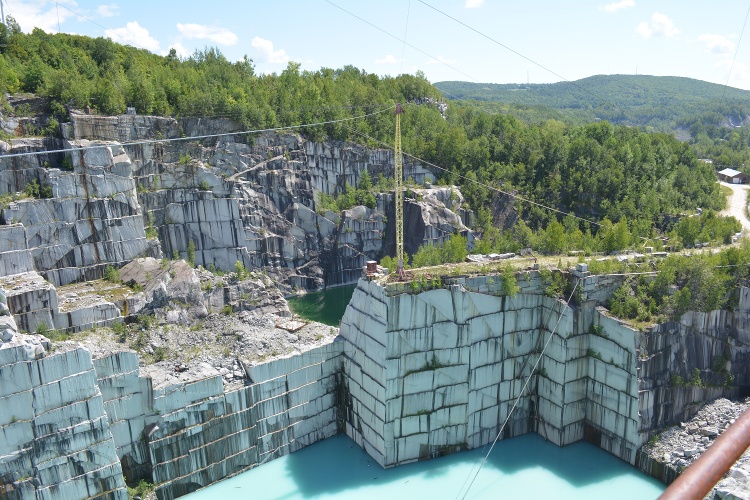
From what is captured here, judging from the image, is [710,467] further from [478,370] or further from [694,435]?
[694,435]

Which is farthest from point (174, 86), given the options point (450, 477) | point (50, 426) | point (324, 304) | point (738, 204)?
point (738, 204)

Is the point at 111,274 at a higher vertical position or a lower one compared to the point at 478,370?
higher

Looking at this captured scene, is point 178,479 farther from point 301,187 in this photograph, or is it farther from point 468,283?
point 301,187

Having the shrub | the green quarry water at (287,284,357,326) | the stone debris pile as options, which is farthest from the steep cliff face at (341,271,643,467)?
the green quarry water at (287,284,357,326)

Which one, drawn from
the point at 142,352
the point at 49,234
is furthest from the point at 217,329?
the point at 49,234

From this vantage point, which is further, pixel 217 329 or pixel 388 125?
pixel 388 125

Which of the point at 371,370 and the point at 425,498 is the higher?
the point at 371,370
